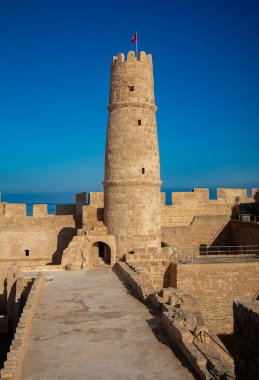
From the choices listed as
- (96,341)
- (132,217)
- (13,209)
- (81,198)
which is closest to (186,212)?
(132,217)

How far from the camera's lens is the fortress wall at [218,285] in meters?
17.0

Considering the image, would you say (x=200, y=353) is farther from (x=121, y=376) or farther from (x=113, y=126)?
(x=113, y=126)

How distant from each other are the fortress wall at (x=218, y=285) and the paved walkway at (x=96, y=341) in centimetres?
379

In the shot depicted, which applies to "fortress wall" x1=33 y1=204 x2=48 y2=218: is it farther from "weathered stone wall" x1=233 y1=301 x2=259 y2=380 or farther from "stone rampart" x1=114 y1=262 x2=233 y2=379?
"weathered stone wall" x1=233 y1=301 x2=259 y2=380

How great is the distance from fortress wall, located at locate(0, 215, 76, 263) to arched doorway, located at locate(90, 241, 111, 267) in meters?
2.80

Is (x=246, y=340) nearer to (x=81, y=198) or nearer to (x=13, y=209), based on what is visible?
(x=13, y=209)

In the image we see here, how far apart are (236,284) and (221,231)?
8.30 m

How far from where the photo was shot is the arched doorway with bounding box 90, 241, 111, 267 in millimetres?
21097

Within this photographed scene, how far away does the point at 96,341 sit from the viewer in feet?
31.5

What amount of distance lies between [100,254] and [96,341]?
40.7 feet

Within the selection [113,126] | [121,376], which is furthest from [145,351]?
[113,126]

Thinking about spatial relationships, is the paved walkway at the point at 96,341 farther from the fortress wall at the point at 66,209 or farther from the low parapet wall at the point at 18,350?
the fortress wall at the point at 66,209

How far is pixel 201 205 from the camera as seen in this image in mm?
26859

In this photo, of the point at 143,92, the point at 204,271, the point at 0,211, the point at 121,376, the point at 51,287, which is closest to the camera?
the point at 121,376
